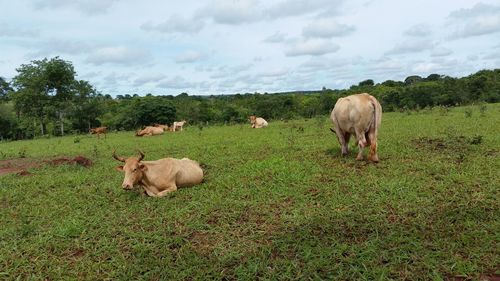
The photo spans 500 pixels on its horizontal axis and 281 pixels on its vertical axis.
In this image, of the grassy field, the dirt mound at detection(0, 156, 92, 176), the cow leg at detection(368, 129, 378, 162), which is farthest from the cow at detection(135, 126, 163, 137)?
the cow leg at detection(368, 129, 378, 162)

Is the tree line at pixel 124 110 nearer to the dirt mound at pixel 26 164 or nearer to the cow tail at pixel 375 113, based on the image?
the dirt mound at pixel 26 164

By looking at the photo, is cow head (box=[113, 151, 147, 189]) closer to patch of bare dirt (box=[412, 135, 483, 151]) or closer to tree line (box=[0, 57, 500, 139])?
patch of bare dirt (box=[412, 135, 483, 151])

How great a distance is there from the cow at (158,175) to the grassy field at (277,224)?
0.21 meters

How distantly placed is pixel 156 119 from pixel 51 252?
109ft

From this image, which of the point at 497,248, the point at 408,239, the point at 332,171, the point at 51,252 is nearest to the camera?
the point at 497,248

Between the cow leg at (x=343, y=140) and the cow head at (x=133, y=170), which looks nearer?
the cow head at (x=133, y=170)

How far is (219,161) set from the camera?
34.7ft

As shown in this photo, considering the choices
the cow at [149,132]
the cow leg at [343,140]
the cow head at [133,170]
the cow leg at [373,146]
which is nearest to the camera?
the cow head at [133,170]

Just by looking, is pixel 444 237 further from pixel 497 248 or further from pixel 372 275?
pixel 372 275

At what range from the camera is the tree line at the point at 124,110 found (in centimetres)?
3312

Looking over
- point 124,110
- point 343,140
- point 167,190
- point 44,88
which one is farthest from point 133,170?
point 124,110

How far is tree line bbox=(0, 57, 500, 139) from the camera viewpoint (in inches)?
1304

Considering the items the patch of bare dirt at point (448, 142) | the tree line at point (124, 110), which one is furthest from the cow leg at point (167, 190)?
the tree line at point (124, 110)

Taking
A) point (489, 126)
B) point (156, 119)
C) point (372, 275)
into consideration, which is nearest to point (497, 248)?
point (372, 275)
